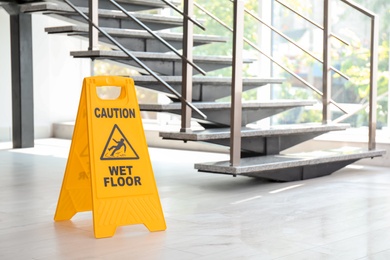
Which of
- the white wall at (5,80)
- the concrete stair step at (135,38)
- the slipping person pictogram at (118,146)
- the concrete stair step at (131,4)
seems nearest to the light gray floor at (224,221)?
the slipping person pictogram at (118,146)

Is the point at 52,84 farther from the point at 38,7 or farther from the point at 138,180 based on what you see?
the point at 138,180

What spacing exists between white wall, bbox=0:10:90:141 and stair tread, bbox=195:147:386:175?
3965 mm

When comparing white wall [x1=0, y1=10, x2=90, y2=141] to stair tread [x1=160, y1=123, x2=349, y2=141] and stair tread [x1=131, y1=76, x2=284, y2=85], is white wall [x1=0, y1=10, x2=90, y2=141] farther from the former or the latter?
stair tread [x1=160, y1=123, x2=349, y2=141]

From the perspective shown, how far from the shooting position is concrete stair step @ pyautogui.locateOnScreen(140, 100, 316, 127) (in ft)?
14.5

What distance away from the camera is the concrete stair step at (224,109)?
4.41 m

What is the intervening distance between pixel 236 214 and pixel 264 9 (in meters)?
3.50

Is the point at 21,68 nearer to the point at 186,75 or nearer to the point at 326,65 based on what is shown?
the point at 186,75

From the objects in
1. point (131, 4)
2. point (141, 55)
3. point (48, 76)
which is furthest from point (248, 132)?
point (48, 76)

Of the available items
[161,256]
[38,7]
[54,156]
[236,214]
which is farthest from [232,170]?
[54,156]

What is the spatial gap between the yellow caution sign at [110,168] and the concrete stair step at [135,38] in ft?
5.23

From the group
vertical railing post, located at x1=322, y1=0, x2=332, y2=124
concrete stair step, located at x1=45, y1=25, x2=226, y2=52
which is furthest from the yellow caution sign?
vertical railing post, located at x1=322, y1=0, x2=332, y2=124

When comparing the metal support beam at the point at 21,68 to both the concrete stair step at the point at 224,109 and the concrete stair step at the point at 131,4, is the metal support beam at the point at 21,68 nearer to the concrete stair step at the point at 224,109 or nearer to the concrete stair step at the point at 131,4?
the concrete stair step at the point at 131,4

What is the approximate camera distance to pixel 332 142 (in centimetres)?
611

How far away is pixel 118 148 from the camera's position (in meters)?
3.32
